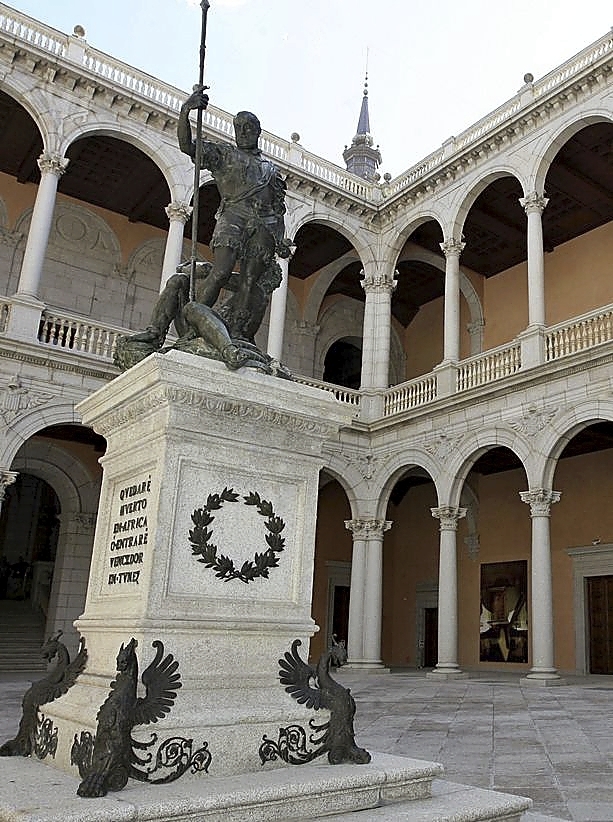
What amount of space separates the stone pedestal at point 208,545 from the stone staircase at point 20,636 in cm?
1247

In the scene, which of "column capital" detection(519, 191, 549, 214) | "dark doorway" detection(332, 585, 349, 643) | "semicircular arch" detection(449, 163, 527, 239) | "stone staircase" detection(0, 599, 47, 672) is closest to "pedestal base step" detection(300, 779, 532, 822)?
"column capital" detection(519, 191, 549, 214)

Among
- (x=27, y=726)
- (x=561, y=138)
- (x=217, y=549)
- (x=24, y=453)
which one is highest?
(x=561, y=138)

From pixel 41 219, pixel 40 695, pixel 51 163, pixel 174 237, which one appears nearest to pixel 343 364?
pixel 174 237

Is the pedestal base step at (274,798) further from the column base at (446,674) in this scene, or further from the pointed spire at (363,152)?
the pointed spire at (363,152)

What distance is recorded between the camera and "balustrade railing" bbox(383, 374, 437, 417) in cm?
1534

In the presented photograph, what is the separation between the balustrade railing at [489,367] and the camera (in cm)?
1366

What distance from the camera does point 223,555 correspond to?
10.3 ft

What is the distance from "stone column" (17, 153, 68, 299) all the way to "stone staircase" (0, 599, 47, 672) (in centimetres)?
691

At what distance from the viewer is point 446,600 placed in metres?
14.0

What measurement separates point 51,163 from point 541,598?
10994 millimetres

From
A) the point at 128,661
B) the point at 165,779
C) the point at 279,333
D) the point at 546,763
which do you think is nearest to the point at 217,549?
the point at 128,661

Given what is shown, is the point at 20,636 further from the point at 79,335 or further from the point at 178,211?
the point at 178,211

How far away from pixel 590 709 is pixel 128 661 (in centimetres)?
723

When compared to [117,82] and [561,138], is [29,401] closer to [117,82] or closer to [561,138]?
[117,82]
